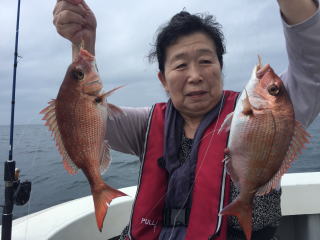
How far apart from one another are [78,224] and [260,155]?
2350 millimetres

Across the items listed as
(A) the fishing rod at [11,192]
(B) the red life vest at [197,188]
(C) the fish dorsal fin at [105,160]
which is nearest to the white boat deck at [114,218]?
(A) the fishing rod at [11,192]

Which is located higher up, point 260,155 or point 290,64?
point 290,64

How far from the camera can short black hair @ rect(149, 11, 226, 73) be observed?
7.63 ft

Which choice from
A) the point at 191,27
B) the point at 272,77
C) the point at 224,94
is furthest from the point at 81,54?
the point at 224,94

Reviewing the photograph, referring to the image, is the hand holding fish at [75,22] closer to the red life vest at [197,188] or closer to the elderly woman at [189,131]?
the elderly woman at [189,131]

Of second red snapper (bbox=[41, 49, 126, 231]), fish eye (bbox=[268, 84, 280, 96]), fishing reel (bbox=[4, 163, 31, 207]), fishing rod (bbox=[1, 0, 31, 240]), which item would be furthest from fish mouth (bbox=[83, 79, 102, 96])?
fishing reel (bbox=[4, 163, 31, 207])

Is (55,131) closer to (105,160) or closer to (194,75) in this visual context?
(105,160)

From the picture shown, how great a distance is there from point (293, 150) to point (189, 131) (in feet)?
3.19

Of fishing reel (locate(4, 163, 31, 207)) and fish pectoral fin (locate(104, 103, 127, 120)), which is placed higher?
fish pectoral fin (locate(104, 103, 127, 120))

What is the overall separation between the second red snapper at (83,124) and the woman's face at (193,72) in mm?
693

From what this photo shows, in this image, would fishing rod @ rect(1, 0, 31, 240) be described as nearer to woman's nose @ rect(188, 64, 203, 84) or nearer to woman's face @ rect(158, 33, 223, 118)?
woman's face @ rect(158, 33, 223, 118)

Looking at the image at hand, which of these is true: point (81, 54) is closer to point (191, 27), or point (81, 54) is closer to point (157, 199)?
point (191, 27)

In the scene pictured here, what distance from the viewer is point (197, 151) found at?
88.7 inches

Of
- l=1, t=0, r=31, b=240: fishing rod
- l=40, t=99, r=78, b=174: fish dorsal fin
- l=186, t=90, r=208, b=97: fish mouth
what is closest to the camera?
l=40, t=99, r=78, b=174: fish dorsal fin
